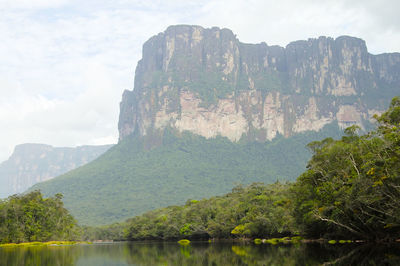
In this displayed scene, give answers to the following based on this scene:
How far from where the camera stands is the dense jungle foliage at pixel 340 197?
3344cm

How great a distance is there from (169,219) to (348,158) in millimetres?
63996

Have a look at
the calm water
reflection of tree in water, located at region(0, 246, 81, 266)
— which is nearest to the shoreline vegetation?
the calm water

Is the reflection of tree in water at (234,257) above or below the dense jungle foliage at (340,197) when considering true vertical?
below

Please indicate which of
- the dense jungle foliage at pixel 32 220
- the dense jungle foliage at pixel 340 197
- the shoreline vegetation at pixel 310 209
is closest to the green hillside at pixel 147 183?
the shoreline vegetation at pixel 310 209

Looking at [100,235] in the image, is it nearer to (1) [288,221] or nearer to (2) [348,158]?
(1) [288,221]

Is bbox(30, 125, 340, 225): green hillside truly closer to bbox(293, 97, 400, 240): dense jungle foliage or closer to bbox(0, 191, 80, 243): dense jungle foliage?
bbox(0, 191, 80, 243): dense jungle foliage

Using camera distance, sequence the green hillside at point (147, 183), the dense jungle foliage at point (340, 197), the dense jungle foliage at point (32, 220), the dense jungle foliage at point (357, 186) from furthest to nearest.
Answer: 1. the green hillside at point (147, 183)
2. the dense jungle foliage at point (32, 220)
3. the dense jungle foliage at point (340, 197)
4. the dense jungle foliage at point (357, 186)

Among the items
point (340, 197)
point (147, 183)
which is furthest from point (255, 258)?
point (147, 183)

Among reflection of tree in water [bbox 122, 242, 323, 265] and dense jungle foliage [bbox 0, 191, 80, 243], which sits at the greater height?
dense jungle foliage [bbox 0, 191, 80, 243]

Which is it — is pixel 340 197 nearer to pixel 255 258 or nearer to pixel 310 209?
pixel 310 209

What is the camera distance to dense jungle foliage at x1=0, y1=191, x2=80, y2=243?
80531 millimetres

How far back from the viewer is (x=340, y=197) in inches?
1604

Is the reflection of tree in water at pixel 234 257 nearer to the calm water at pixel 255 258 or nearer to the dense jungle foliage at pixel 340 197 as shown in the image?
the calm water at pixel 255 258

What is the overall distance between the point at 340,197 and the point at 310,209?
8.90 m
